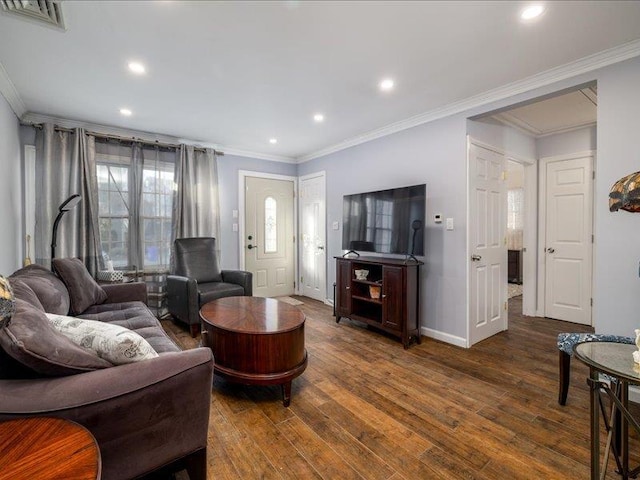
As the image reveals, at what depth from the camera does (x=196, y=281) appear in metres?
3.41

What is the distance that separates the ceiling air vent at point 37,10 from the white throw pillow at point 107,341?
1.74 meters

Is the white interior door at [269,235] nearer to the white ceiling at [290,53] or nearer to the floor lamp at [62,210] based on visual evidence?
the white ceiling at [290,53]

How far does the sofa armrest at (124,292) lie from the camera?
116 inches

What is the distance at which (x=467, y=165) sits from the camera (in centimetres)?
297

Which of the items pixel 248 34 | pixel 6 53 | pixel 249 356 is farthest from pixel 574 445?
pixel 6 53

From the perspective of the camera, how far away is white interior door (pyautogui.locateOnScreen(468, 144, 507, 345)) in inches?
120

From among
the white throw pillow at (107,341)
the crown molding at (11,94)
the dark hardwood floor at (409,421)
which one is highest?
the crown molding at (11,94)

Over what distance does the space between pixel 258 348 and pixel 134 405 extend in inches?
37.0

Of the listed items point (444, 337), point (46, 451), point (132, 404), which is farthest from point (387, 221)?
point (46, 451)

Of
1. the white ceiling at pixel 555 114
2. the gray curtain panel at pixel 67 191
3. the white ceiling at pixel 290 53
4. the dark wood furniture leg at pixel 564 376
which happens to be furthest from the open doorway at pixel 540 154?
the gray curtain panel at pixel 67 191

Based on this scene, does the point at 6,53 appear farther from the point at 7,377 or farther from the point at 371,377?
the point at 371,377

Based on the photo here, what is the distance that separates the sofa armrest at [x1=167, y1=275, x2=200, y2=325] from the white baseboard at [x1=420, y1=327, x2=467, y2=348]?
2515mm

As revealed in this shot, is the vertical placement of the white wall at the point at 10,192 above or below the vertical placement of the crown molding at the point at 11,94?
below

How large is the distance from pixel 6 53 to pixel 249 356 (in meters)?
2.73
